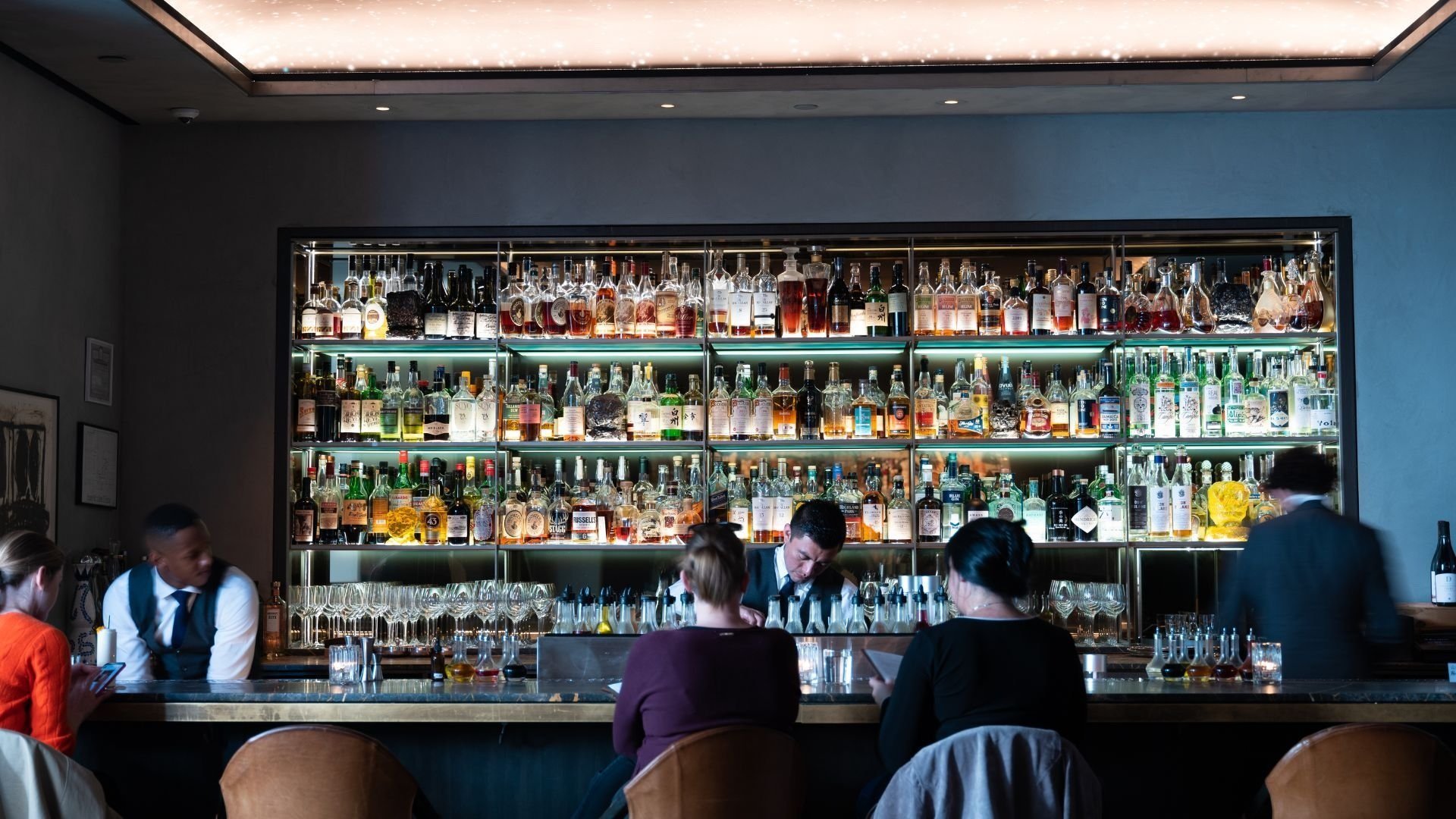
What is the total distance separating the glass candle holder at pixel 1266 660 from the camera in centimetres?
379

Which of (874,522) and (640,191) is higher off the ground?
(640,191)

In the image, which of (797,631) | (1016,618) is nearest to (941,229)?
(797,631)

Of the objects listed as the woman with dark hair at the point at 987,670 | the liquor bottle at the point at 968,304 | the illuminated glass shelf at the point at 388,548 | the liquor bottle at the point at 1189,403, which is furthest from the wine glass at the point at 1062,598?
the woman with dark hair at the point at 987,670

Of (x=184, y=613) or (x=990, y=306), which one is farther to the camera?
(x=990, y=306)

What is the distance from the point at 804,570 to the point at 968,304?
1632mm

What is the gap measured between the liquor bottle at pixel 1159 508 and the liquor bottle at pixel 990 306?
80 centimetres

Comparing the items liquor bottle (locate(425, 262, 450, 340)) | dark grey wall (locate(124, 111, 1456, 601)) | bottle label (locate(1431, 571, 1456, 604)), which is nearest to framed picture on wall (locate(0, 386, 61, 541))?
dark grey wall (locate(124, 111, 1456, 601))

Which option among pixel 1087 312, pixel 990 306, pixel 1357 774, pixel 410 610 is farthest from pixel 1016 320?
pixel 1357 774

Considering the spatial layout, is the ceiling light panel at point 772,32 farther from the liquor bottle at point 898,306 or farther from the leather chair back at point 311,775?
the leather chair back at point 311,775

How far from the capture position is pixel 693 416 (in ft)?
18.7

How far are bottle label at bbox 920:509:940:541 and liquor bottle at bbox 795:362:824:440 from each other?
50 cm

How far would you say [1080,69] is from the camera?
5.26m

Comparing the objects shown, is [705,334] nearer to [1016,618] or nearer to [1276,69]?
[1276,69]

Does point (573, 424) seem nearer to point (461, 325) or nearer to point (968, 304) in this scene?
point (461, 325)
